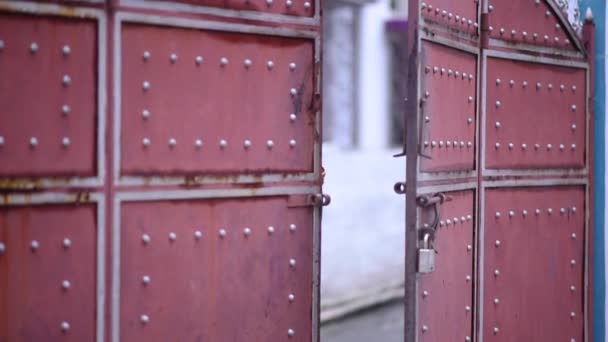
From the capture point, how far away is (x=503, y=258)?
4.46m

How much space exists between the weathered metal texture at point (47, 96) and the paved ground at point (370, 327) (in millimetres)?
4209

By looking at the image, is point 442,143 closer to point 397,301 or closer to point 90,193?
point 90,193

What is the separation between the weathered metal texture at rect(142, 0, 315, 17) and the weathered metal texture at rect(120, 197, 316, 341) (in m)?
0.76

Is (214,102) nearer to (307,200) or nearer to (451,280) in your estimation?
(307,200)

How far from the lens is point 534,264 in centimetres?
466

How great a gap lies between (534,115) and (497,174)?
45cm

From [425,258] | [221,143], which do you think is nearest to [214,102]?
[221,143]

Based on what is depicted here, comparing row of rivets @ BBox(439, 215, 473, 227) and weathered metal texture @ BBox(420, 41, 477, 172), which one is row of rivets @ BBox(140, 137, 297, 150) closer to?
weathered metal texture @ BBox(420, 41, 477, 172)

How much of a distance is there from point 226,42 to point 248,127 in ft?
1.14

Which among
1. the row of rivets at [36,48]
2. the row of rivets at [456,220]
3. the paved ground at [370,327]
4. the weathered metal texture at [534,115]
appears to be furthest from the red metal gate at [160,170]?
the paved ground at [370,327]

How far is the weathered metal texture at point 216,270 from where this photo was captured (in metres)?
3.26

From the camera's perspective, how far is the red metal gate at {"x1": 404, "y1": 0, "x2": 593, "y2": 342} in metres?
3.72

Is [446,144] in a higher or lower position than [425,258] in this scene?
higher

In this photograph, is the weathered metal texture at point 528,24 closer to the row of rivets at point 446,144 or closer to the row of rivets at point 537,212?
the row of rivets at point 446,144
